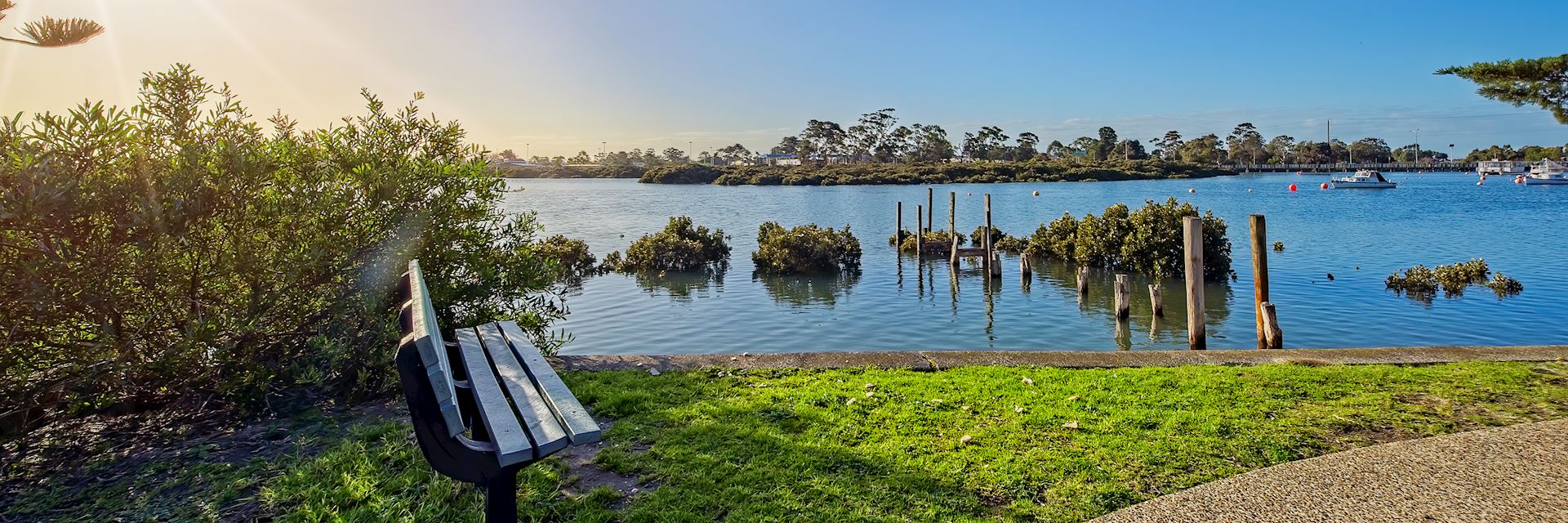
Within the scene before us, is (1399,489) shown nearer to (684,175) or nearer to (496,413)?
(496,413)

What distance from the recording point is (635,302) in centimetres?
1841

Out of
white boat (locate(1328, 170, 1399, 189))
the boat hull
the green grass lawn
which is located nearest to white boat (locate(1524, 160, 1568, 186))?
white boat (locate(1328, 170, 1399, 189))

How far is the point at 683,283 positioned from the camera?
2141 centimetres

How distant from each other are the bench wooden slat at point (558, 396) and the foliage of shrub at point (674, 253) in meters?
19.0

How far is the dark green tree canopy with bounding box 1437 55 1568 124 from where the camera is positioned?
650 cm

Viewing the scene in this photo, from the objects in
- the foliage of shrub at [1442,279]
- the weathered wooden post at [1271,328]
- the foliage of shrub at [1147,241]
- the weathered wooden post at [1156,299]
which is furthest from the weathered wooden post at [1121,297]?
the foliage of shrub at [1442,279]

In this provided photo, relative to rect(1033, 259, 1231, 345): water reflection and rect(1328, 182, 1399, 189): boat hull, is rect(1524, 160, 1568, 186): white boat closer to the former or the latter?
rect(1328, 182, 1399, 189): boat hull

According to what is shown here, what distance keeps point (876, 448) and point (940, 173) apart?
107519mm

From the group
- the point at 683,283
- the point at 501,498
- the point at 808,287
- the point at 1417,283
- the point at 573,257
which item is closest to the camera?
the point at 501,498

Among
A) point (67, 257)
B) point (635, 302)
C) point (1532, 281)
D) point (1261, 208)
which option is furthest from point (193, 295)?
point (1261, 208)

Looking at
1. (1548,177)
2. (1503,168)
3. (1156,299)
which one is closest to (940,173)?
(1548,177)

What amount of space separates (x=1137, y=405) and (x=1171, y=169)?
11977 centimetres

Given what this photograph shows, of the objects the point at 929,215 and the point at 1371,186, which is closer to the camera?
the point at 929,215

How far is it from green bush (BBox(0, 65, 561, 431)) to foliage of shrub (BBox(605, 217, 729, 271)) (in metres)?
16.9
